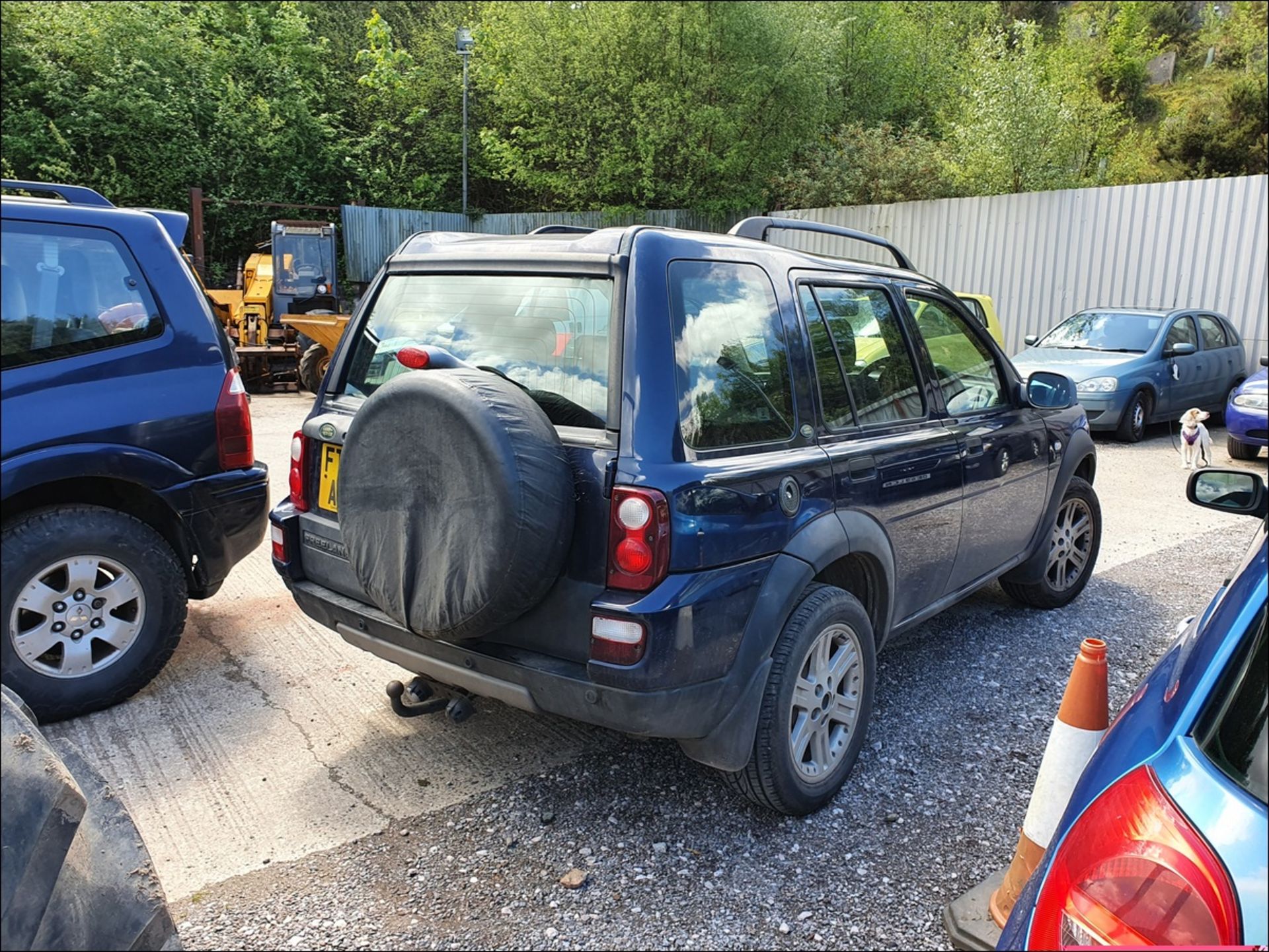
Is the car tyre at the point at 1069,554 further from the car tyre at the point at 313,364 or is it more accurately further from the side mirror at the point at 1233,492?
the car tyre at the point at 313,364

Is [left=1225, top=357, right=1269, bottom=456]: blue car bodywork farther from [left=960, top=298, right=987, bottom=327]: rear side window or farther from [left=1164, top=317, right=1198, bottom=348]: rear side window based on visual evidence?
[left=960, top=298, right=987, bottom=327]: rear side window

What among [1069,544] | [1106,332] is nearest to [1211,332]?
[1106,332]

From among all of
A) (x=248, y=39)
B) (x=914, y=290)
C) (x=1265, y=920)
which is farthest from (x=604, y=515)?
(x=248, y=39)

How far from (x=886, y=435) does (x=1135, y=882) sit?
2322mm

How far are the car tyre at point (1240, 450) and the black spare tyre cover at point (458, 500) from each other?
34.0 feet

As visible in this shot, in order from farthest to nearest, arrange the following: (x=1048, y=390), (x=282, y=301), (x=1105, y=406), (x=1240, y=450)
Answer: (x=282, y=301) < (x=1105, y=406) < (x=1240, y=450) < (x=1048, y=390)

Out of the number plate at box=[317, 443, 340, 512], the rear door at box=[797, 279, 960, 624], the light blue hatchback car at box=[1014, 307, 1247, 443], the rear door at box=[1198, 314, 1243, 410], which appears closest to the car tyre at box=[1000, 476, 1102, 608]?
the rear door at box=[797, 279, 960, 624]

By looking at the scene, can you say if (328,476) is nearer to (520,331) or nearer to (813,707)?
(520,331)

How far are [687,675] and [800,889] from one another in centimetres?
78

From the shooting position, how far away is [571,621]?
8.83 feet

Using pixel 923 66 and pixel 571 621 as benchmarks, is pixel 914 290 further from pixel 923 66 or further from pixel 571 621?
pixel 923 66

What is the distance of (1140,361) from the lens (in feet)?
36.3

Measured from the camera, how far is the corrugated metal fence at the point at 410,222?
2033 centimetres

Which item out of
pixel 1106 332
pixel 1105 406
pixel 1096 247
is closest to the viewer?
pixel 1105 406
